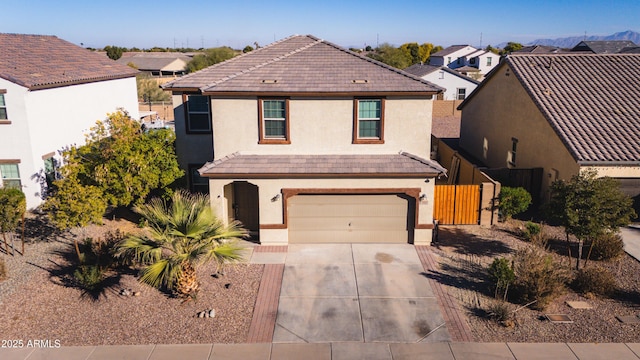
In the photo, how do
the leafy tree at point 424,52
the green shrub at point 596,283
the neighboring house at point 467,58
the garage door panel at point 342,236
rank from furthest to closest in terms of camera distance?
1. the leafy tree at point 424,52
2. the neighboring house at point 467,58
3. the garage door panel at point 342,236
4. the green shrub at point 596,283

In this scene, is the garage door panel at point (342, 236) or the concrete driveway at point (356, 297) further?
the garage door panel at point (342, 236)

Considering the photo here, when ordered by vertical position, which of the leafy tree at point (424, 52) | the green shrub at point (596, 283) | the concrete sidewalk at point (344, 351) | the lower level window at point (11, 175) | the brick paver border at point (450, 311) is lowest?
the concrete sidewalk at point (344, 351)

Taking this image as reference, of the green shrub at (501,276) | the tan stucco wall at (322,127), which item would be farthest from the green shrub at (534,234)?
the tan stucco wall at (322,127)

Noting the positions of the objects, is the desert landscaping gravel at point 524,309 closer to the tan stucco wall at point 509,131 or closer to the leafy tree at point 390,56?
the tan stucco wall at point 509,131

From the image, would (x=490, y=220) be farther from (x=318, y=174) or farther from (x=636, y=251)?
(x=318, y=174)

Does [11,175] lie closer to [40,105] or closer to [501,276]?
[40,105]

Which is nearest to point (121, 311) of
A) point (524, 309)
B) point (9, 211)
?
point (9, 211)

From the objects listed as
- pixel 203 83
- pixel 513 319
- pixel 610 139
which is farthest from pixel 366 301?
pixel 610 139
